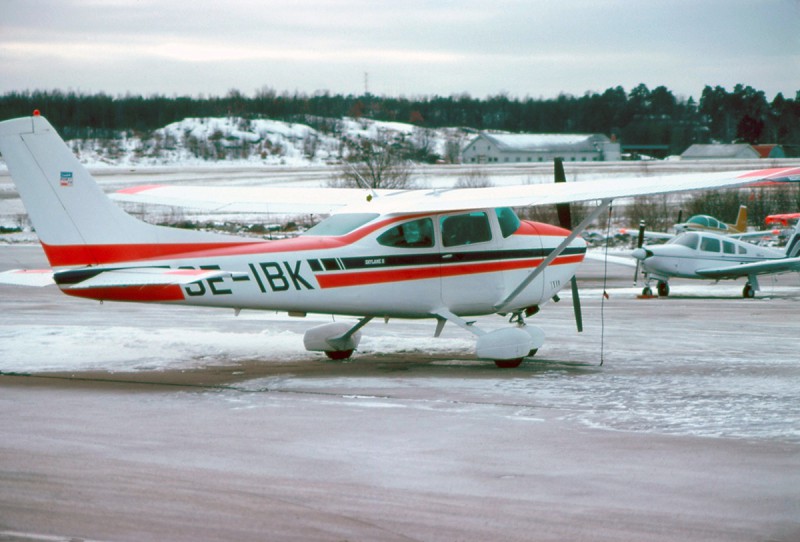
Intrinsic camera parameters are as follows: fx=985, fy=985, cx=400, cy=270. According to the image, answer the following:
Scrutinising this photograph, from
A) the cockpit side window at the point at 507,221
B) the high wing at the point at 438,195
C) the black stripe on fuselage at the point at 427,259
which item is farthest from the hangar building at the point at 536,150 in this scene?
the black stripe on fuselage at the point at 427,259

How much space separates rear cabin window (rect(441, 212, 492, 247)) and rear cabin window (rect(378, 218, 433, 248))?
0.18 m

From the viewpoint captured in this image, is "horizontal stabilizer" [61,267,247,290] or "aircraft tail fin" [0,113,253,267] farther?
"aircraft tail fin" [0,113,253,267]

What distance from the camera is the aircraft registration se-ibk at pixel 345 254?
32.6ft

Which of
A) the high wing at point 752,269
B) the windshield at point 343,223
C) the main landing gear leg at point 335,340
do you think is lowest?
the high wing at point 752,269

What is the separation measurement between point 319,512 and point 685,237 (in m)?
20.4

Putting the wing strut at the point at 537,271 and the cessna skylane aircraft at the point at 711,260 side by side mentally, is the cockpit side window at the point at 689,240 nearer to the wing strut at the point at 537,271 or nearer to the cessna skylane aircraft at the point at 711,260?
the cessna skylane aircraft at the point at 711,260

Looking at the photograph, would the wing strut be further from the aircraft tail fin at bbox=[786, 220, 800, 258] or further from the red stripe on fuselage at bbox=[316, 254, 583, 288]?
the aircraft tail fin at bbox=[786, 220, 800, 258]

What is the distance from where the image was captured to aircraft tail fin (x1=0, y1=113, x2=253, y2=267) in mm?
9859

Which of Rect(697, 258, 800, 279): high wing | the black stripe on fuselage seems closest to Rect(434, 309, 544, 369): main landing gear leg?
the black stripe on fuselage

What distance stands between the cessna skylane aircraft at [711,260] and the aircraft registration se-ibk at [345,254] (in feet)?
37.2

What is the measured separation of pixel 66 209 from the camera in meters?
10.0

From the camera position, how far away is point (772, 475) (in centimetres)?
635

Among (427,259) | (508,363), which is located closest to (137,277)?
(427,259)

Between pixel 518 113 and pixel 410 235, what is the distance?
125067 mm
